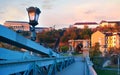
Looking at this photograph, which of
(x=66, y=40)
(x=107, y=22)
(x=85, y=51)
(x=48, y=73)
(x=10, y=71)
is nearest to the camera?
(x=10, y=71)

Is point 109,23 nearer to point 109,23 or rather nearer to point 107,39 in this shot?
point 109,23

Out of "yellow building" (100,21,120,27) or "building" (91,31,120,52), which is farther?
"yellow building" (100,21,120,27)

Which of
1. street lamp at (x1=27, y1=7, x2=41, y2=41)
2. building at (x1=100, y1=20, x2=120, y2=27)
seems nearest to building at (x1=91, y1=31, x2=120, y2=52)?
building at (x1=100, y1=20, x2=120, y2=27)

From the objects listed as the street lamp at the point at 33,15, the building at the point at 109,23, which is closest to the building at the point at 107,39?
the building at the point at 109,23

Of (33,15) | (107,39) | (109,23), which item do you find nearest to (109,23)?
(109,23)

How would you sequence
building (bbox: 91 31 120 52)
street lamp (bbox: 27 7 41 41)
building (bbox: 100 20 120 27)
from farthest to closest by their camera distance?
building (bbox: 100 20 120 27) → building (bbox: 91 31 120 52) → street lamp (bbox: 27 7 41 41)

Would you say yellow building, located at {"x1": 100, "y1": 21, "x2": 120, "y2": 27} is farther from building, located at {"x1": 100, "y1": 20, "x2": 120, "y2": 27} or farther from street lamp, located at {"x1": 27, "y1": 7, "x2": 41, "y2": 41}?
street lamp, located at {"x1": 27, "y1": 7, "x2": 41, "y2": 41}

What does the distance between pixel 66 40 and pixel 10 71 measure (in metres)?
102

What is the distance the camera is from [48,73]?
36.0 feet

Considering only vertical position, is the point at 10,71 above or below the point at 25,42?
A: below

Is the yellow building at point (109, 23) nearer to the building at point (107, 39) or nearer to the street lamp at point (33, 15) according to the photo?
the building at point (107, 39)

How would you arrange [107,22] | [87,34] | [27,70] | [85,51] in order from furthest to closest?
[107,22] < [87,34] < [85,51] < [27,70]

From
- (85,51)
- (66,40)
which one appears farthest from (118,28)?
(85,51)

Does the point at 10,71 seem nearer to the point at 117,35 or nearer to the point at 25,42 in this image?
the point at 25,42
